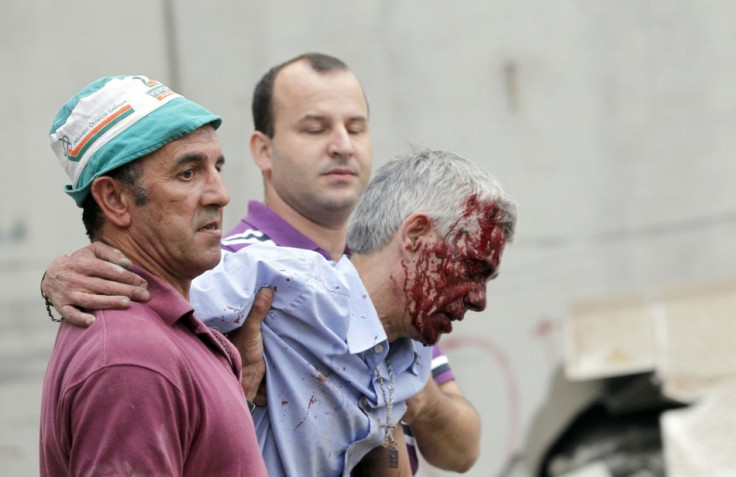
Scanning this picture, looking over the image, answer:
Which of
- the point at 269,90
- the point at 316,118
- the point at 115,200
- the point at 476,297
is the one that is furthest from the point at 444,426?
the point at 115,200

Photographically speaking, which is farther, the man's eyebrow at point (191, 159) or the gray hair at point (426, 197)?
the gray hair at point (426, 197)

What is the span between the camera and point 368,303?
96.3 inches

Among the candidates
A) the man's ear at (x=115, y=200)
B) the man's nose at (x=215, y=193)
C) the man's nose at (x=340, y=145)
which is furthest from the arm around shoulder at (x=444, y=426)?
the man's ear at (x=115, y=200)

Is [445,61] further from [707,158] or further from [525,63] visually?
[707,158]

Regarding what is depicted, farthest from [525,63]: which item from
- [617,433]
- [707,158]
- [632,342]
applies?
[617,433]

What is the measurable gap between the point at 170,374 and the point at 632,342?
15.2 feet

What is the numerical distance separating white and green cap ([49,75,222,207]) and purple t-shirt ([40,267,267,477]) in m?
0.21

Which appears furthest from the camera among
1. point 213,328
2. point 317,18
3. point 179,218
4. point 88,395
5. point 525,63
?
point 525,63

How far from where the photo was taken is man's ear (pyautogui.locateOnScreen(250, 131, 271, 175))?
3.32 metres

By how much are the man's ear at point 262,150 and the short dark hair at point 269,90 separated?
0.02 metres

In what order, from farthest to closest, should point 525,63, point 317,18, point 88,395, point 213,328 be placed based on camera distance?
point 525,63, point 317,18, point 213,328, point 88,395

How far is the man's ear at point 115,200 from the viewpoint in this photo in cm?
189

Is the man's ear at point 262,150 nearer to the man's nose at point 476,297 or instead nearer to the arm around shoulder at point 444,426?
the arm around shoulder at point 444,426

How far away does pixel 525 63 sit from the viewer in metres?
6.04
